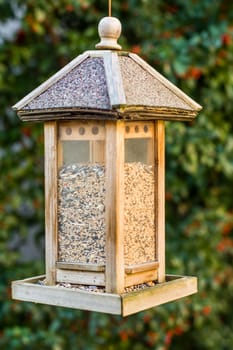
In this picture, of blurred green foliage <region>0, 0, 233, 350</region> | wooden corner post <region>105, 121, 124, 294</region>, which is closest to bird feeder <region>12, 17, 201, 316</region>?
wooden corner post <region>105, 121, 124, 294</region>

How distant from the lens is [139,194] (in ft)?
5.17

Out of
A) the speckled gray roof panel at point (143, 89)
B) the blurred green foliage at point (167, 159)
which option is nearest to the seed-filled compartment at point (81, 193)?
the speckled gray roof panel at point (143, 89)

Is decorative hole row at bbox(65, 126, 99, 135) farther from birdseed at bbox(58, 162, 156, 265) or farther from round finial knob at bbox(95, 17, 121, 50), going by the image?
round finial knob at bbox(95, 17, 121, 50)

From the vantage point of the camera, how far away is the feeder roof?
1.41 meters

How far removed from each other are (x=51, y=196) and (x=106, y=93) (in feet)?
0.96

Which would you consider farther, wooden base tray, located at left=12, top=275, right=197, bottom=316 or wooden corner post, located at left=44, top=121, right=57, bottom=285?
wooden corner post, located at left=44, top=121, right=57, bottom=285

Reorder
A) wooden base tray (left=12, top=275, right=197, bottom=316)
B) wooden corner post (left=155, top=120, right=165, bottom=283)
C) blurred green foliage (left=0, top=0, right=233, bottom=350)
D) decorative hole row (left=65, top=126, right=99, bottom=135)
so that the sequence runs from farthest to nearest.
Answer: blurred green foliage (left=0, top=0, right=233, bottom=350), wooden corner post (left=155, top=120, right=165, bottom=283), decorative hole row (left=65, top=126, right=99, bottom=135), wooden base tray (left=12, top=275, right=197, bottom=316)

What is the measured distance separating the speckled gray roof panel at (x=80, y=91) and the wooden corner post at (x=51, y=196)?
0.26 ft

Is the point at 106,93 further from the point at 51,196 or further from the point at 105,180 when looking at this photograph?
the point at 51,196

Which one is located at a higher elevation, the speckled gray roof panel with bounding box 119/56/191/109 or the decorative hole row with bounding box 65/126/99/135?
the speckled gray roof panel with bounding box 119/56/191/109

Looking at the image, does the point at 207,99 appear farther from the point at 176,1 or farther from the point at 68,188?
the point at 68,188

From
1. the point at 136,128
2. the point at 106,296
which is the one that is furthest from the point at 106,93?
the point at 106,296

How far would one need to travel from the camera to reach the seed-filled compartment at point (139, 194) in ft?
5.04

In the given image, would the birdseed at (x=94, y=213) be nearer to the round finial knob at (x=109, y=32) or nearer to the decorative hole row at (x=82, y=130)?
the decorative hole row at (x=82, y=130)
